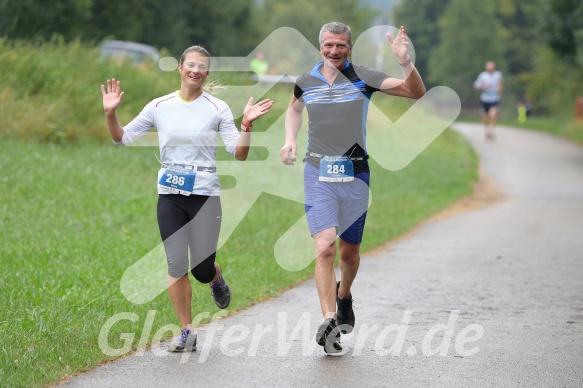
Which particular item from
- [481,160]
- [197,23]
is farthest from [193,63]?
[197,23]

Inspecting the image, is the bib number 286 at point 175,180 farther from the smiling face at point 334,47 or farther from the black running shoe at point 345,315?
the black running shoe at point 345,315

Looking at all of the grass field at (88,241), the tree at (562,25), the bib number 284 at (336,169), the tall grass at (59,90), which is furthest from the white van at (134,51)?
the bib number 284 at (336,169)

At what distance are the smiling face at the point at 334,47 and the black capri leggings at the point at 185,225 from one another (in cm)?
123

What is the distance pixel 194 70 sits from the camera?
7.17 m

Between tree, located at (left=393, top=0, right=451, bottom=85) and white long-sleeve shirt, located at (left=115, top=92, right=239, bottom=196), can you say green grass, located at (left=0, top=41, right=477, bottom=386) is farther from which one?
tree, located at (left=393, top=0, right=451, bottom=85)

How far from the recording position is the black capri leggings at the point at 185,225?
7.19 meters

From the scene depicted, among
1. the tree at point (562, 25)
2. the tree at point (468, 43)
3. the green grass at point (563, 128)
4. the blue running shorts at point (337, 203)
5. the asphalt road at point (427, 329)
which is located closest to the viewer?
the asphalt road at point (427, 329)

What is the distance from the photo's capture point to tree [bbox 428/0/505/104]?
7764cm

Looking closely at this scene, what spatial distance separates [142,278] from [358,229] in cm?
301

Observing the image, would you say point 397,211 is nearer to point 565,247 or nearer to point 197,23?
point 565,247

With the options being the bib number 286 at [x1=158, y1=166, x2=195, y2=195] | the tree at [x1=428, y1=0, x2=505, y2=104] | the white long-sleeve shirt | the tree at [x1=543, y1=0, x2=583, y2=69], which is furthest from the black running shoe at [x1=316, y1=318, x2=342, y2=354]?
the tree at [x1=428, y1=0, x2=505, y2=104]

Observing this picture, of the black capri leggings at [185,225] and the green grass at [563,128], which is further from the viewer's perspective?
the green grass at [563,128]

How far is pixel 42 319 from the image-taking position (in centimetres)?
750

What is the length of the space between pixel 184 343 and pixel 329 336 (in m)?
0.99
